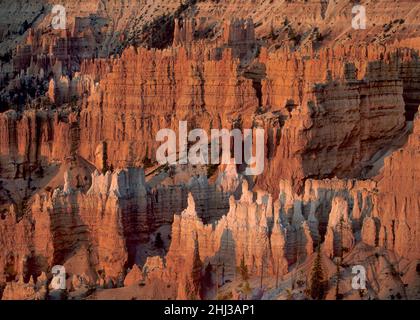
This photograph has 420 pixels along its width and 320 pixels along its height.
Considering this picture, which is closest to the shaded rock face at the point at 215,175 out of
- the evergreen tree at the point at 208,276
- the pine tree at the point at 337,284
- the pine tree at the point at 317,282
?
the evergreen tree at the point at 208,276

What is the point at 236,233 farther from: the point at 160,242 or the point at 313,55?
the point at 313,55

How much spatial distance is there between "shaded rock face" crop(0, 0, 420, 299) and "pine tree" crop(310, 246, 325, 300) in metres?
0.49

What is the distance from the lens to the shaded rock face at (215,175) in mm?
43719

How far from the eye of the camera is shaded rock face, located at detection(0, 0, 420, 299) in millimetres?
43719

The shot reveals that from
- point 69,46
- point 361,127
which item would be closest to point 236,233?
point 361,127

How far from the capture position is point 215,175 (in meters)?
56.2

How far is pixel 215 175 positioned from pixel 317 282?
52.6ft

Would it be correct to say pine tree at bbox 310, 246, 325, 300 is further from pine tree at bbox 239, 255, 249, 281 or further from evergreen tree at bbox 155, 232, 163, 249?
evergreen tree at bbox 155, 232, 163, 249

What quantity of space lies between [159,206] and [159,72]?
16.3 metres

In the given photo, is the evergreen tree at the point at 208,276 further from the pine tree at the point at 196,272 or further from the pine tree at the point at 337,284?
the pine tree at the point at 337,284

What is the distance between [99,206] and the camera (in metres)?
51.7

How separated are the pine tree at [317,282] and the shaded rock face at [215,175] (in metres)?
0.49

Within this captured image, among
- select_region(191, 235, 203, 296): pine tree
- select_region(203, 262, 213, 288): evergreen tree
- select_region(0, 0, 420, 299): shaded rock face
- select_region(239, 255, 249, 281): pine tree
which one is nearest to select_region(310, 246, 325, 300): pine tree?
select_region(0, 0, 420, 299): shaded rock face

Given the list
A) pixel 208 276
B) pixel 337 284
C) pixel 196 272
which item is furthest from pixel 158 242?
pixel 337 284
